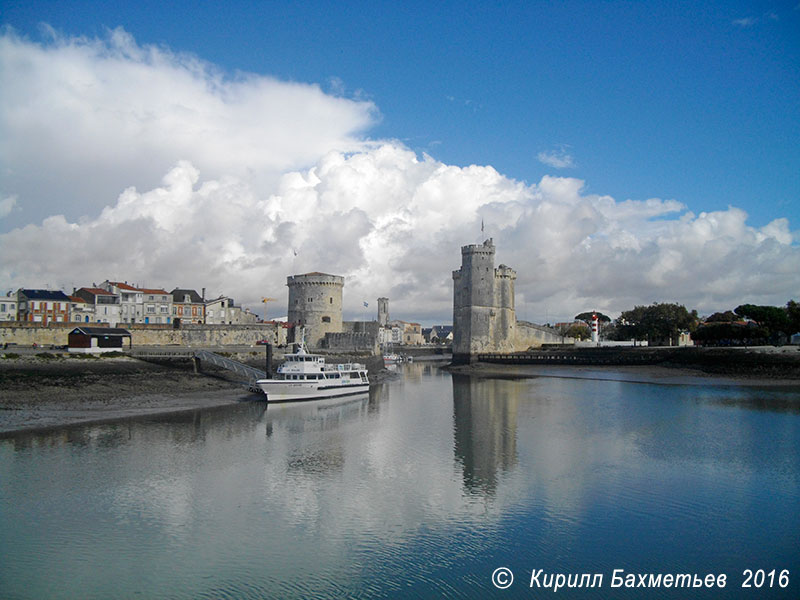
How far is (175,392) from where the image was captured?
88.0ft

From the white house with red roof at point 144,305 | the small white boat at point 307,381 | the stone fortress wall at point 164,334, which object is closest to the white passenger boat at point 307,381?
the small white boat at point 307,381

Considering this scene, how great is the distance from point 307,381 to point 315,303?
77.3 ft

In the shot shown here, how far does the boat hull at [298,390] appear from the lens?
26.7 metres

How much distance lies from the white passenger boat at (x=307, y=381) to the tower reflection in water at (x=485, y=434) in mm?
5906

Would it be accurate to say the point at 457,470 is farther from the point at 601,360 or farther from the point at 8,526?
the point at 601,360

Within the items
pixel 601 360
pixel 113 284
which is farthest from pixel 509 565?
pixel 113 284

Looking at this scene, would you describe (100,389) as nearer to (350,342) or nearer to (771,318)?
(350,342)

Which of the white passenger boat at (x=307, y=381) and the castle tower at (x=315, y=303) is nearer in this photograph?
the white passenger boat at (x=307, y=381)

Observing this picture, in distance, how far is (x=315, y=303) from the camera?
5156cm

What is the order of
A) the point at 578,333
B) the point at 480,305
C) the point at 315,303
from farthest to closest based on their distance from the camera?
1. the point at 578,333
2. the point at 480,305
3. the point at 315,303

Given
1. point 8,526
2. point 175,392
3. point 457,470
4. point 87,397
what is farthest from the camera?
point 175,392

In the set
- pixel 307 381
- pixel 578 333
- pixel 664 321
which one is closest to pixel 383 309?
pixel 578 333

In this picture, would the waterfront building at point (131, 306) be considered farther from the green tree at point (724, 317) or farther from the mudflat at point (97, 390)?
the green tree at point (724, 317)

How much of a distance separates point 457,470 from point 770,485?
278 inches
